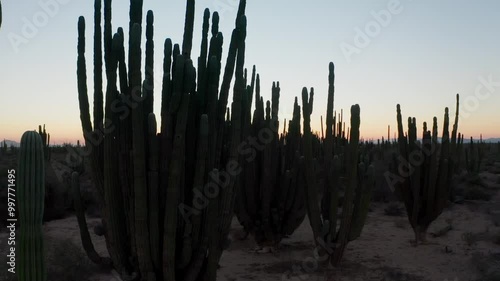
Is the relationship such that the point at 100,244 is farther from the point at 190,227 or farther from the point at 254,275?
the point at 190,227

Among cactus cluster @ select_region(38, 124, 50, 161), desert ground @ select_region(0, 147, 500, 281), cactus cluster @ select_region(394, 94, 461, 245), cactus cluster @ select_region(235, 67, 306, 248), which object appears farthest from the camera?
cactus cluster @ select_region(38, 124, 50, 161)

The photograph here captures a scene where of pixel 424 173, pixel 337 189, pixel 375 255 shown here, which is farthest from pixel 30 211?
pixel 424 173

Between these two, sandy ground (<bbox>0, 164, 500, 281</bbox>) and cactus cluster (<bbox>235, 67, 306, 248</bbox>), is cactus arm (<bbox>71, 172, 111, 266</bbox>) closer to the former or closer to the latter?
sandy ground (<bbox>0, 164, 500, 281</bbox>)

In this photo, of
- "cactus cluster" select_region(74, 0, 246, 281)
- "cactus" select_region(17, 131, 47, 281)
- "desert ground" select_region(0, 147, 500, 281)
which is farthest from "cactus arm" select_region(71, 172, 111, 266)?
"desert ground" select_region(0, 147, 500, 281)

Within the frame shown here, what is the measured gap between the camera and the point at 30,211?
2.70 m

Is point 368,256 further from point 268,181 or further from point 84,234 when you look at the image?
point 84,234

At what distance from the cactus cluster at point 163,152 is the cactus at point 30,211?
96cm

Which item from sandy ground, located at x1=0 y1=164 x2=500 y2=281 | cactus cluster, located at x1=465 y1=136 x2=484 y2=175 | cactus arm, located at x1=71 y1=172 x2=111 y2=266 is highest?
cactus cluster, located at x1=465 y1=136 x2=484 y2=175

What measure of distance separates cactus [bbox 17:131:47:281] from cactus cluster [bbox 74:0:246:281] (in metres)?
0.96

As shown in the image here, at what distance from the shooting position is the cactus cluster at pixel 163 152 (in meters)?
3.67

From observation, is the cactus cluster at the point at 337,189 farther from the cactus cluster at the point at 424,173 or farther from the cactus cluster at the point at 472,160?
the cactus cluster at the point at 472,160

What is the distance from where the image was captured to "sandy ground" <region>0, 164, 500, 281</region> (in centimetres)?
592

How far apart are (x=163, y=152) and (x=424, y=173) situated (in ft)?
17.6

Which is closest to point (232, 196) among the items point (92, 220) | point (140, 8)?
point (140, 8)
